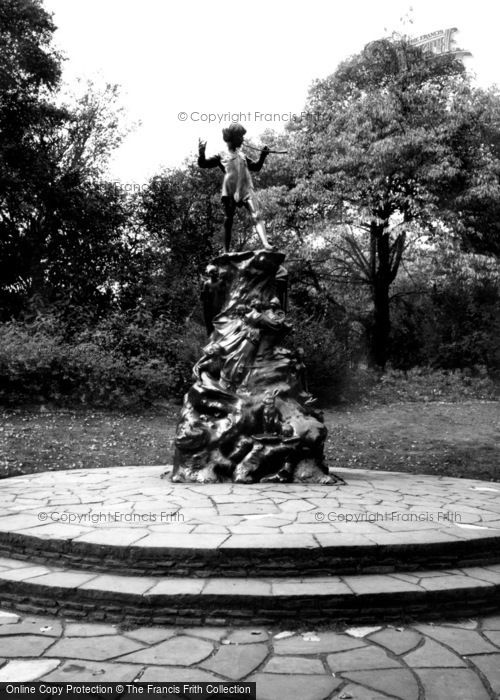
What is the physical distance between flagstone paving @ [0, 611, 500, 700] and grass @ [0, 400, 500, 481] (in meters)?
5.24

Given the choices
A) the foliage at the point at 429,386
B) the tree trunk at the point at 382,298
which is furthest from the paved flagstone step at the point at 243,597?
the tree trunk at the point at 382,298

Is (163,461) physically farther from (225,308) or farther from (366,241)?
(366,241)

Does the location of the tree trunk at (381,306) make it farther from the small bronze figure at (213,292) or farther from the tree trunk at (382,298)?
the small bronze figure at (213,292)

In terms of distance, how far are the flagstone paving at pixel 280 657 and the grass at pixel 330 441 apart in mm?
5236

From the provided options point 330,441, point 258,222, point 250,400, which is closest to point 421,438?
point 330,441

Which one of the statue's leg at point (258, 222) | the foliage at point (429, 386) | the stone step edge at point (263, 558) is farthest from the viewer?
the foliage at point (429, 386)

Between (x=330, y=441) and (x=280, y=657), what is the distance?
25.7ft

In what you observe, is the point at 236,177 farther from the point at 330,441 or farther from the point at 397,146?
the point at 397,146

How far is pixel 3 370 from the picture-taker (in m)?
11.4

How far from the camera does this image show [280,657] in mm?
2914

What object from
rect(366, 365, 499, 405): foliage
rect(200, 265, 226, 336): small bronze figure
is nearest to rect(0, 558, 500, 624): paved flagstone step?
rect(200, 265, 226, 336): small bronze figure

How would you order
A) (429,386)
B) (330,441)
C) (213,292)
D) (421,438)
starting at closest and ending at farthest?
(213,292) < (330,441) < (421,438) < (429,386)

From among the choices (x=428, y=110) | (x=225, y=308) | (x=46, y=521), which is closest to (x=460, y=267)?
(x=428, y=110)

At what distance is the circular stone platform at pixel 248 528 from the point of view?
12.1ft
